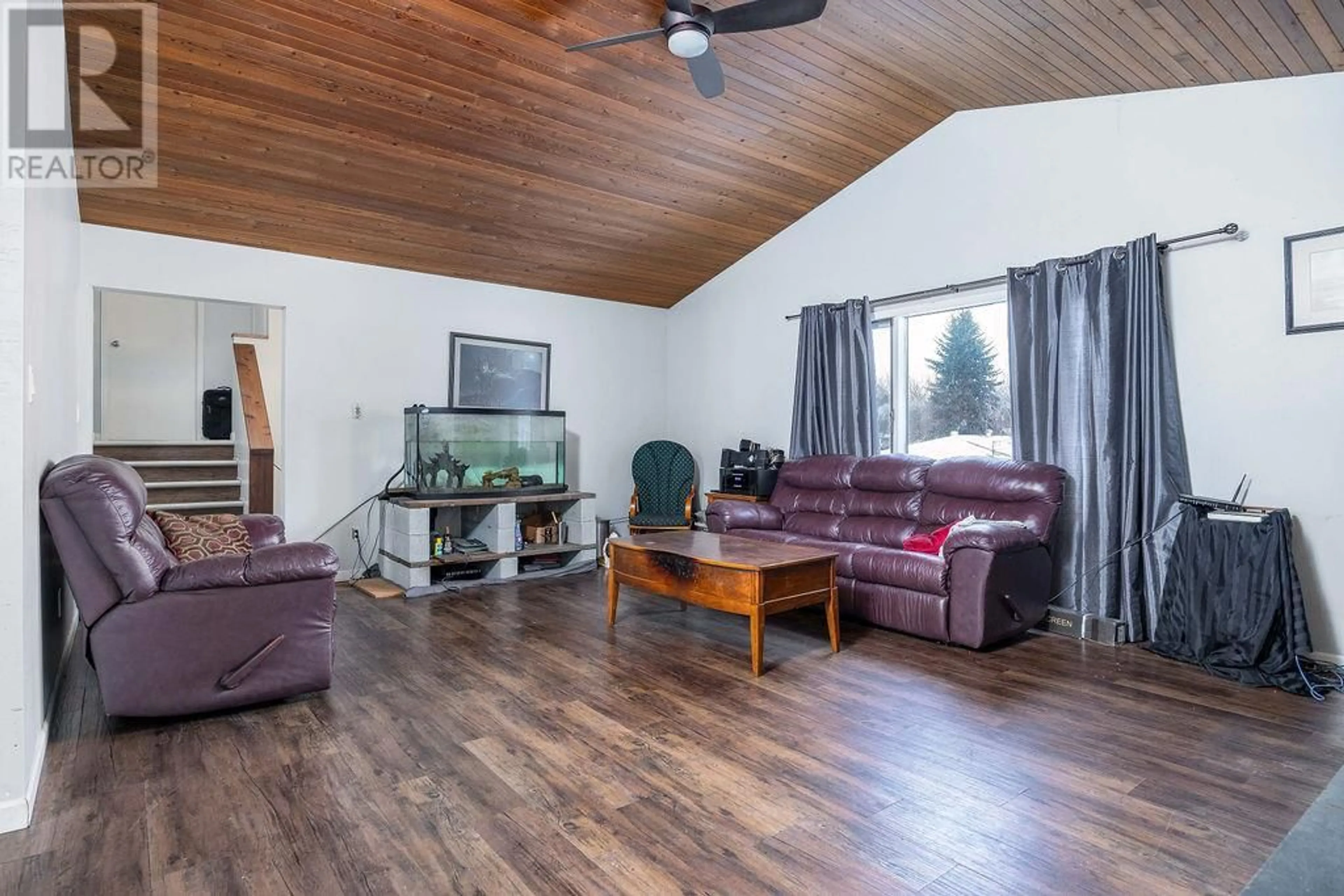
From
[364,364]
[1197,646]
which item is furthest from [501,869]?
[364,364]

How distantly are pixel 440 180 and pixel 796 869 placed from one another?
402cm

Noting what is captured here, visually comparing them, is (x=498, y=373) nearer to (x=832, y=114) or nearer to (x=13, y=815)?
(x=832, y=114)

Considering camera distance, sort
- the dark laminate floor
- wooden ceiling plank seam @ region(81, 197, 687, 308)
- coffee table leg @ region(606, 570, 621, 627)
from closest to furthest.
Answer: the dark laminate floor
coffee table leg @ region(606, 570, 621, 627)
wooden ceiling plank seam @ region(81, 197, 687, 308)

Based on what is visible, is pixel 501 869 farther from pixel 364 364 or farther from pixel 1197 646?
pixel 364 364

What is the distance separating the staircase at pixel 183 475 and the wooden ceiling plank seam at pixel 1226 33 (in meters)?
6.46

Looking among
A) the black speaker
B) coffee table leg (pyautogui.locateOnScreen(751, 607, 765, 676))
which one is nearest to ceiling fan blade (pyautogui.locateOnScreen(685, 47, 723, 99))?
coffee table leg (pyautogui.locateOnScreen(751, 607, 765, 676))

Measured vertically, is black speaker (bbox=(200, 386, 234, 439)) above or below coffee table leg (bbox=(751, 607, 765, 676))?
above

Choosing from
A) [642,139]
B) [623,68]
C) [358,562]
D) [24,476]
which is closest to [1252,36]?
[623,68]

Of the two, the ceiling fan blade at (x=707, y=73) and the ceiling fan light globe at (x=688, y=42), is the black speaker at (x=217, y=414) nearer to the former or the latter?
the ceiling fan blade at (x=707, y=73)

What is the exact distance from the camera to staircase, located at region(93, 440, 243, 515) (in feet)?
17.1

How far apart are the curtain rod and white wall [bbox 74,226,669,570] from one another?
6.69ft

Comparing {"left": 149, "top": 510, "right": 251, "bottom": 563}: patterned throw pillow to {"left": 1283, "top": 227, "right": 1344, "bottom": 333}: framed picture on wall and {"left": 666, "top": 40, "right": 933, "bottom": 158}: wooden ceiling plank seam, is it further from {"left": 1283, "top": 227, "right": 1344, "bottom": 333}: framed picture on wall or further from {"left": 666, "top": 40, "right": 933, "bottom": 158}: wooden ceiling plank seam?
{"left": 1283, "top": 227, "right": 1344, "bottom": 333}: framed picture on wall

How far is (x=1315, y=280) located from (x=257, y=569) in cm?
470

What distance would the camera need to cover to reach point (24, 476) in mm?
1850
